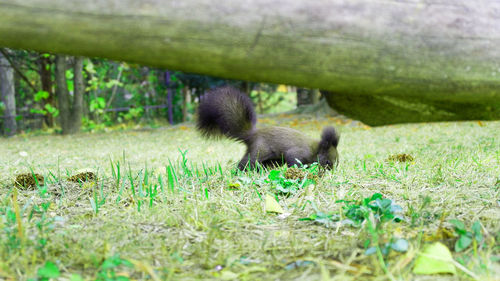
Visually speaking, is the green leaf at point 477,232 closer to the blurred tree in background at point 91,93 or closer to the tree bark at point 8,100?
the blurred tree in background at point 91,93

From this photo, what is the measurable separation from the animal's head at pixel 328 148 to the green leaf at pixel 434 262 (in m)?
2.45

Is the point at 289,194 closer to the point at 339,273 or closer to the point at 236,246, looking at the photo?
the point at 236,246

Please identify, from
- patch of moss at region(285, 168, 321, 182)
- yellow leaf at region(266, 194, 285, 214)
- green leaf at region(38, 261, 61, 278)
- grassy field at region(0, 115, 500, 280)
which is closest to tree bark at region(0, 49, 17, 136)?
grassy field at region(0, 115, 500, 280)

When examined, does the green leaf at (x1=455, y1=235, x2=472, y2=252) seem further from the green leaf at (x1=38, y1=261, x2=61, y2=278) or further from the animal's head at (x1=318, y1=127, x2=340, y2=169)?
the animal's head at (x1=318, y1=127, x2=340, y2=169)

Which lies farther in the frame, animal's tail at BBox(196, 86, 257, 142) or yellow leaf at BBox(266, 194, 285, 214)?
animal's tail at BBox(196, 86, 257, 142)

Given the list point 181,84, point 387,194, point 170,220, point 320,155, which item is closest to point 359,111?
point 387,194

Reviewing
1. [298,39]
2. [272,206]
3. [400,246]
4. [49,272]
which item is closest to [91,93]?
[272,206]

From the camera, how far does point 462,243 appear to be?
162 cm

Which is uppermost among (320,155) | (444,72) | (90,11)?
(90,11)

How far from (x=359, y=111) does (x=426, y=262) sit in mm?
809

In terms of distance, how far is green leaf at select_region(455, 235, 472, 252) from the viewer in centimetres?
161

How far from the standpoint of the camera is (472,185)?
2662 mm

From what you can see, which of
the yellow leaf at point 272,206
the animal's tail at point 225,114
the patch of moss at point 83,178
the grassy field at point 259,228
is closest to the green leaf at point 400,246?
the grassy field at point 259,228

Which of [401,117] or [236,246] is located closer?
[236,246]
